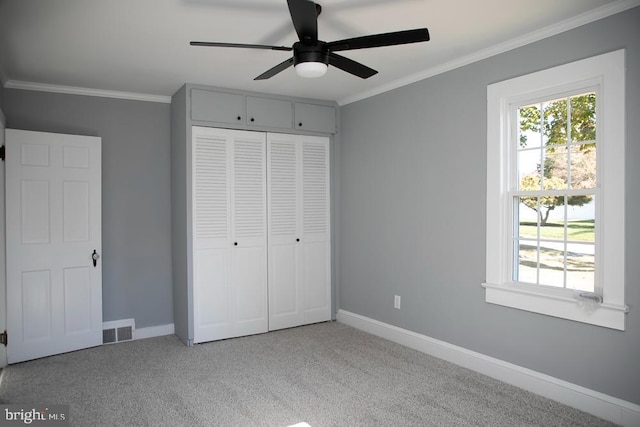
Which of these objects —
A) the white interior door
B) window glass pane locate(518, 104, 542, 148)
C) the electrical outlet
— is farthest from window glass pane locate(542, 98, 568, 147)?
the white interior door

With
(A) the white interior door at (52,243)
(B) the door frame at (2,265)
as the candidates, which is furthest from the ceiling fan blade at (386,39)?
(B) the door frame at (2,265)

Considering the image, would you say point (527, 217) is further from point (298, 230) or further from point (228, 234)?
point (228, 234)

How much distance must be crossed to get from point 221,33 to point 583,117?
8.20 ft

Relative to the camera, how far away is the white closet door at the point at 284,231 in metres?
4.62

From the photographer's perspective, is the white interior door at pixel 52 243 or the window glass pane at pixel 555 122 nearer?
the window glass pane at pixel 555 122

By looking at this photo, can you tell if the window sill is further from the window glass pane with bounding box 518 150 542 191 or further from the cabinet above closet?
the cabinet above closet

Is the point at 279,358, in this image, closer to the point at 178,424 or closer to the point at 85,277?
the point at 178,424

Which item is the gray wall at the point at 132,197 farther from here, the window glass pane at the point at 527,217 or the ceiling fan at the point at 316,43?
the window glass pane at the point at 527,217

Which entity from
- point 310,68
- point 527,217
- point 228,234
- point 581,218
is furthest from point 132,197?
point 581,218

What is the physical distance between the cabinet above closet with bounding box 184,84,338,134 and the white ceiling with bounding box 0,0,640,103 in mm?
200

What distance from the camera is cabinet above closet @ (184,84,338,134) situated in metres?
4.17

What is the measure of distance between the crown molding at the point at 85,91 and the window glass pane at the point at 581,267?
4.01 metres

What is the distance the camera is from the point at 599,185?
2750 millimetres

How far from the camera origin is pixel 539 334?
3041mm
